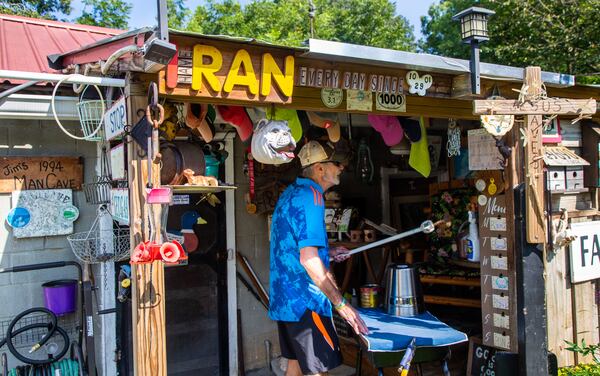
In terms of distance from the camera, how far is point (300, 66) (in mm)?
3195

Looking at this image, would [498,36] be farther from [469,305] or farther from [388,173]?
[469,305]

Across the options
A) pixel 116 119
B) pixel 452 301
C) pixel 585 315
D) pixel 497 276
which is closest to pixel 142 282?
pixel 116 119

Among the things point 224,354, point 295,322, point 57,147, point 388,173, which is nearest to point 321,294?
point 295,322

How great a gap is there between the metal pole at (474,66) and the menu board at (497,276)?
103 centimetres

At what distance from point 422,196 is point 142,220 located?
4738 mm

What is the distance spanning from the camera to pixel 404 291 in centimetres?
398

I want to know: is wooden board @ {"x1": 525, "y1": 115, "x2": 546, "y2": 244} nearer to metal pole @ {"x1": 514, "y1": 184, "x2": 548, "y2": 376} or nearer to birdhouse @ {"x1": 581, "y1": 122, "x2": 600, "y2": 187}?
metal pole @ {"x1": 514, "y1": 184, "x2": 548, "y2": 376}

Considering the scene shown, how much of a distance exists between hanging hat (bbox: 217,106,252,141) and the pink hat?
119cm

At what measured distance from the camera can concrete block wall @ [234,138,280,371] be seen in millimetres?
5082

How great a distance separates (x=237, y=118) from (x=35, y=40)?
95.5 inches

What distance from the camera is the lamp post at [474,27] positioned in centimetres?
348

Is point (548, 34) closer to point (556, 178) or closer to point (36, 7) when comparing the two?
point (556, 178)

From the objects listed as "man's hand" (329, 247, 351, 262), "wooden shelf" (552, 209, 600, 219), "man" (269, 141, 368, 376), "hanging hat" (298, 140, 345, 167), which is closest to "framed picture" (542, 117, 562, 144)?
"wooden shelf" (552, 209, 600, 219)

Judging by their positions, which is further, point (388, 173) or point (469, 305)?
point (388, 173)
